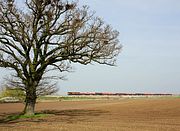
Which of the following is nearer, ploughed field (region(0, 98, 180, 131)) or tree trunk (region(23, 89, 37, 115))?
ploughed field (region(0, 98, 180, 131))

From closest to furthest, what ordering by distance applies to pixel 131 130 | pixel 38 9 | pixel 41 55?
1. pixel 131 130
2. pixel 38 9
3. pixel 41 55

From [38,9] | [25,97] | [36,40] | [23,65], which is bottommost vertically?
[25,97]

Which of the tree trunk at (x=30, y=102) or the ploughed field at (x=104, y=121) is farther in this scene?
the tree trunk at (x=30, y=102)

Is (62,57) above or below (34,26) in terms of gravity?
below

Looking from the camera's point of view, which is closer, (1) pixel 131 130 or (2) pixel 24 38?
(1) pixel 131 130

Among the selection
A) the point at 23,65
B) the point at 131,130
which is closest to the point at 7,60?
the point at 23,65

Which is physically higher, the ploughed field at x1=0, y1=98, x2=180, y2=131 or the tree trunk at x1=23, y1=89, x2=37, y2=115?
the tree trunk at x1=23, y1=89, x2=37, y2=115

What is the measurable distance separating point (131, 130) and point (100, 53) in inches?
626

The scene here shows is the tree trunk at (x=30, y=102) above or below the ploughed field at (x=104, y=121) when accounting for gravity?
above

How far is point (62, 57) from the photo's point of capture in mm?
35594

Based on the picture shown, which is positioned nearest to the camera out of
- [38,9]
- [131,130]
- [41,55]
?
[131,130]

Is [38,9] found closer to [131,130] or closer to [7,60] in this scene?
[7,60]

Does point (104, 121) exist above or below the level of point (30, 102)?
below

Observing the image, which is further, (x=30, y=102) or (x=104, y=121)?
(x=30, y=102)
